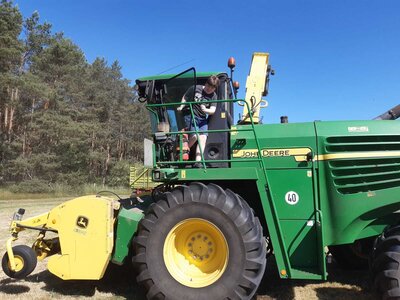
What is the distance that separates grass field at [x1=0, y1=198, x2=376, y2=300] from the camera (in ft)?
15.7

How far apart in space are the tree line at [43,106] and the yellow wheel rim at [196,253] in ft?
92.3

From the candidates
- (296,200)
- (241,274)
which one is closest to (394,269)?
(296,200)

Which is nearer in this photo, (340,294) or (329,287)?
(340,294)

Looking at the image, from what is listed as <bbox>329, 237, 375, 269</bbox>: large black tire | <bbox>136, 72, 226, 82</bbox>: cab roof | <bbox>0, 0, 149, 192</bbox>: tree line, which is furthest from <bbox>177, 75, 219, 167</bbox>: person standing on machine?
<bbox>0, 0, 149, 192</bbox>: tree line

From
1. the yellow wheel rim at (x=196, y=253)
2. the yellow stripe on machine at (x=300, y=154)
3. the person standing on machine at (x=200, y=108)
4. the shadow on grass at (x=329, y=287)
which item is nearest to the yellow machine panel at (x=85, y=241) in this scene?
the yellow wheel rim at (x=196, y=253)

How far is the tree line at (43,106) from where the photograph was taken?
2981 cm

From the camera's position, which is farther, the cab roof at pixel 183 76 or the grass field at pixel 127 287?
the cab roof at pixel 183 76

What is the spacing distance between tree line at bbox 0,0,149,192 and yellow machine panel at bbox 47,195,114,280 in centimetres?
2709

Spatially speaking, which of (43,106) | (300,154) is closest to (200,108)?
(300,154)

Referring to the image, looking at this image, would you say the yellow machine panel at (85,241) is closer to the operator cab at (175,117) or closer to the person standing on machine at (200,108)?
the operator cab at (175,117)

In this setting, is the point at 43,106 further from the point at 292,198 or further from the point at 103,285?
the point at 292,198

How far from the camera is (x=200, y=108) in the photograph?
496 cm

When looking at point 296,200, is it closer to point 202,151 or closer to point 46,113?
point 202,151

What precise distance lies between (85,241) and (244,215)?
2.06 meters
